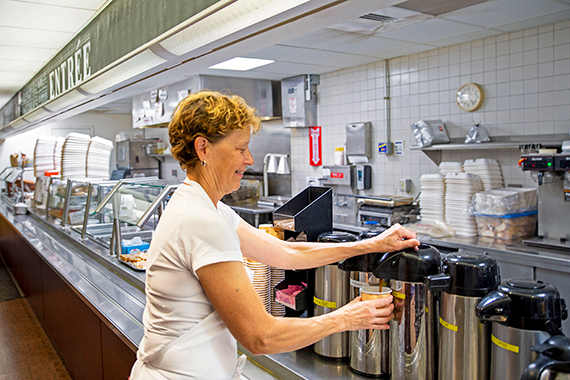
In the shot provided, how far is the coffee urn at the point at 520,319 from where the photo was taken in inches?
37.3

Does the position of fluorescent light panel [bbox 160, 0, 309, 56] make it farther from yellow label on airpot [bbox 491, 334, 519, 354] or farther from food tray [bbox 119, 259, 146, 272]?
food tray [bbox 119, 259, 146, 272]

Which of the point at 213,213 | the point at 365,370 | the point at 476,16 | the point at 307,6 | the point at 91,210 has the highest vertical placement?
the point at 476,16

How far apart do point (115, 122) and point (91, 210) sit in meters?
8.45

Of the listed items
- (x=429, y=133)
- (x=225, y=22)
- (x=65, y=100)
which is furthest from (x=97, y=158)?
(x=225, y=22)

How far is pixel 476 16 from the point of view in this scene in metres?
3.43

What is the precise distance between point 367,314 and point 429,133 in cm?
342

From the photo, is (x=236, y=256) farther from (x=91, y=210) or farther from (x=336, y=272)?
(x=91, y=210)

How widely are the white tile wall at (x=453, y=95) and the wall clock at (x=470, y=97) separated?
2.2 inches

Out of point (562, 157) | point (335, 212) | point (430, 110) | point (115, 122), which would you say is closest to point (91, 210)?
point (335, 212)

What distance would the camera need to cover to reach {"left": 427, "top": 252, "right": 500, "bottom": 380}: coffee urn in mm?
1104

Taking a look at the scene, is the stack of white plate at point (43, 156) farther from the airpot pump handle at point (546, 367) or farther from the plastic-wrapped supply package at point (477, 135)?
the airpot pump handle at point (546, 367)

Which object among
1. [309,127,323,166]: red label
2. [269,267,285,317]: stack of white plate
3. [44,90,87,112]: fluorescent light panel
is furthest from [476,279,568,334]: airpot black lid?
[309,127,323,166]: red label

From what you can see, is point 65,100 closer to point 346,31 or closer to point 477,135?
point 346,31

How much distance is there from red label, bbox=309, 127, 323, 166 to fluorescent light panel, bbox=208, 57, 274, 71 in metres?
1.22
